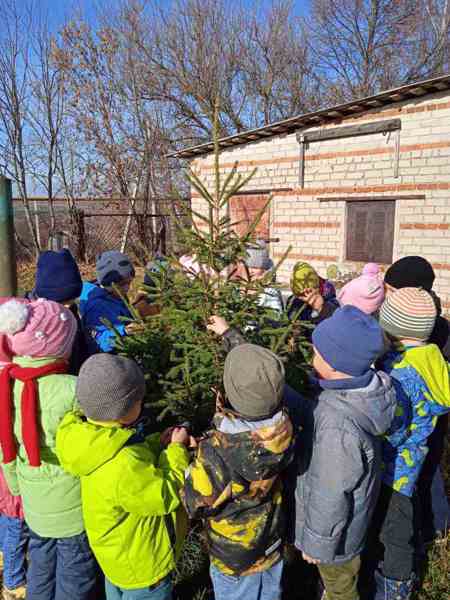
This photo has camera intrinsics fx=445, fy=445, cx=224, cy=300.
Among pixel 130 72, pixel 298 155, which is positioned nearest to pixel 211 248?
pixel 298 155

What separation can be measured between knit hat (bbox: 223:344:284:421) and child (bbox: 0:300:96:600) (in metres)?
0.84

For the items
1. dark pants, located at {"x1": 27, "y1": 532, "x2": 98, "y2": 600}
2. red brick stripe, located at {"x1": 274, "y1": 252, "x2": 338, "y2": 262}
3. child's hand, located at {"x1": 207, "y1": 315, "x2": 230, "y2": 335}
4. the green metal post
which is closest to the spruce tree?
child's hand, located at {"x1": 207, "y1": 315, "x2": 230, "y2": 335}

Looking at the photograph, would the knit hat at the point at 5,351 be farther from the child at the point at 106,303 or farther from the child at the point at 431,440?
the child at the point at 431,440

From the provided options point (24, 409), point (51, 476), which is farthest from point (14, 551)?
point (24, 409)

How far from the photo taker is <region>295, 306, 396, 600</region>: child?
6.20 ft

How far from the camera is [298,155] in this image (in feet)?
35.3

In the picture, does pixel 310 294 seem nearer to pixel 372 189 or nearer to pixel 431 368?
pixel 431 368

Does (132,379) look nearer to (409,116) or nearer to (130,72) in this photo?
(409,116)

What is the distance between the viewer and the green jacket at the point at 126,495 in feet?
5.95

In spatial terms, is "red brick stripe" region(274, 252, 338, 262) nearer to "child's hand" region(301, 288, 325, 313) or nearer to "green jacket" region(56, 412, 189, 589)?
"child's hand" region(301, 288, 325, 313)

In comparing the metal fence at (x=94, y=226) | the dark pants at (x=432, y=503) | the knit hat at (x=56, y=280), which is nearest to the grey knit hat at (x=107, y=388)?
the knit hat at (x=56, y=280)

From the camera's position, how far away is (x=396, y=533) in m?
2.46

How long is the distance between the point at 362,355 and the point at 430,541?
6.91ft

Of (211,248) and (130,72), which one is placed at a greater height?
(130,72)
